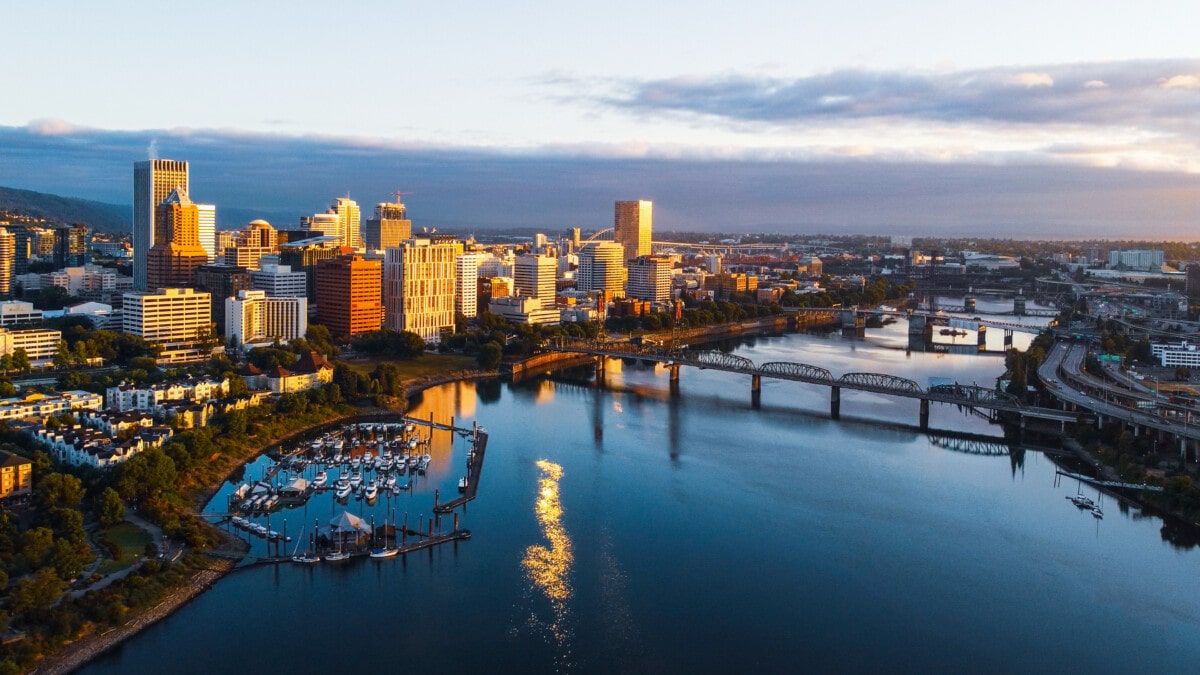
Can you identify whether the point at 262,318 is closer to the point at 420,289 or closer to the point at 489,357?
the point at 420,289

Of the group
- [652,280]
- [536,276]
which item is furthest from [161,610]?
[652,280]

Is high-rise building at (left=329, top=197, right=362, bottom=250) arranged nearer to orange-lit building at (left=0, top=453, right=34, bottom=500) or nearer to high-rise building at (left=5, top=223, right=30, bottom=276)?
high-rise building at (left=5, top=223, right=30, bottom=276)

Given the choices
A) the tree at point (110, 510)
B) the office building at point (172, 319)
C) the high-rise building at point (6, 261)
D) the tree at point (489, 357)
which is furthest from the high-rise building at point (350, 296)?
the tree at point (110, 510)

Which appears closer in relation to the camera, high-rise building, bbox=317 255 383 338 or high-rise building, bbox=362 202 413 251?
high-rise building, bbox=317 255 383 338

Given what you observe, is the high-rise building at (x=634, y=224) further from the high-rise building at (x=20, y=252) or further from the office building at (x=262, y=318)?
the office building at (x=262, y=318)

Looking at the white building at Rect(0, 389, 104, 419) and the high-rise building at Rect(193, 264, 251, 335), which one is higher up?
the high-rise building at Rect(193, 264, 251, 335)

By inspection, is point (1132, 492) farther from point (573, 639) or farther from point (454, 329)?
point (454, 329)

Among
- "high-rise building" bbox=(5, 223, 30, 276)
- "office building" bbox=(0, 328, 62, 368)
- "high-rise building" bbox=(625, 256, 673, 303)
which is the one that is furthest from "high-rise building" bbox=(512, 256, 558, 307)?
"office building" bbox=(0, 328, 62, 368)
